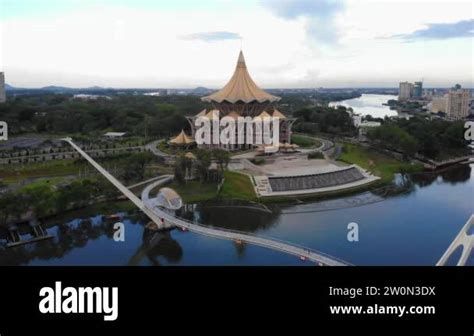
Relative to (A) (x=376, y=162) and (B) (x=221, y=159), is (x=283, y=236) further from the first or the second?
(A) (x=376, y=162)

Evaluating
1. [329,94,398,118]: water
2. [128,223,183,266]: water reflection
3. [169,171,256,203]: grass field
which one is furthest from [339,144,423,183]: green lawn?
[329,94,398,118]: water

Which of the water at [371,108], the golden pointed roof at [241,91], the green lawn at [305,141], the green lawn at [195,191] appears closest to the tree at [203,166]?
the green lawn at [195,191]

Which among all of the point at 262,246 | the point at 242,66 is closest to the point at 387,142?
the point at 242,66

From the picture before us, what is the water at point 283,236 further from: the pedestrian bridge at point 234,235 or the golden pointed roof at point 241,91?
the golden pointed roof at point 241,91


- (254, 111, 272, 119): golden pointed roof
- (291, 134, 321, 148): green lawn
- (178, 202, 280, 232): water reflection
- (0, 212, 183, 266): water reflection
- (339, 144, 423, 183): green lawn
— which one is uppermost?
(254, 111, 272, 119): golden pointed roof

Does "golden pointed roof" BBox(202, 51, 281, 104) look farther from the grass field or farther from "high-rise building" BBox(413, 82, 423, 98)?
"high-rise building" BBox(413, 82, 423, 98)

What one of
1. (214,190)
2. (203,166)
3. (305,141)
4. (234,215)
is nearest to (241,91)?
(305,141)
